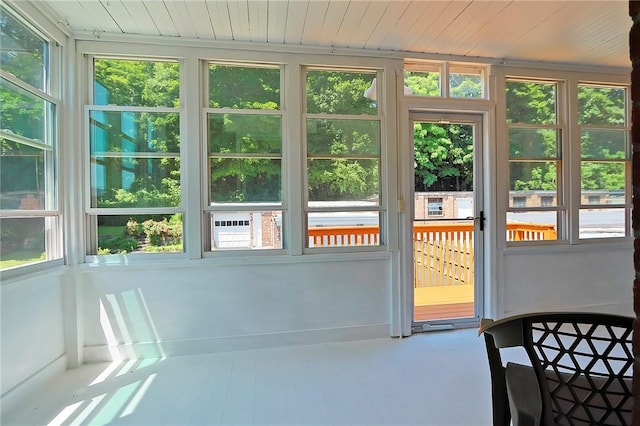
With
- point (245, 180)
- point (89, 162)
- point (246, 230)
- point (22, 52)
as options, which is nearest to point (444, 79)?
point (245, 180)

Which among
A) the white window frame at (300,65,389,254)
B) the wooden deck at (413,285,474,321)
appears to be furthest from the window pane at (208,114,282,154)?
the wooden deck at (413,285,474,321)

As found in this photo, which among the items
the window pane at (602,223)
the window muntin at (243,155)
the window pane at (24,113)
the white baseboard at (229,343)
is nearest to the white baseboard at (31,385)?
the white baseboard at (229,343)

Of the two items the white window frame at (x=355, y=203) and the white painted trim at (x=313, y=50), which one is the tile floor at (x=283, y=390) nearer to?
the white window frame at (x=355, y=203)

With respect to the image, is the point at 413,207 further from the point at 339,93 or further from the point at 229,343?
the point at 229,343

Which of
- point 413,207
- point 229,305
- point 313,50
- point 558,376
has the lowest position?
point 229,305

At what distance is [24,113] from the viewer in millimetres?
2213

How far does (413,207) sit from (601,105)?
2.33m

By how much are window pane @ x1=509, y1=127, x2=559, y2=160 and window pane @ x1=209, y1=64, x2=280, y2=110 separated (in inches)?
90.8

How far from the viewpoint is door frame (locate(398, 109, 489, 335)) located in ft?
10.2

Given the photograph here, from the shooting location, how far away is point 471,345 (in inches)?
114

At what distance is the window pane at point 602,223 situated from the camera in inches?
139

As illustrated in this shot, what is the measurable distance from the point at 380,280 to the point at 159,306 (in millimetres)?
1880

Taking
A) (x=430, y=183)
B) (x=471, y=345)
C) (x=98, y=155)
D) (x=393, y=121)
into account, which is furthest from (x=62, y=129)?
(x=471, y=345)

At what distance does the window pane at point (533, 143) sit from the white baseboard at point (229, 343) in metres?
2.13
